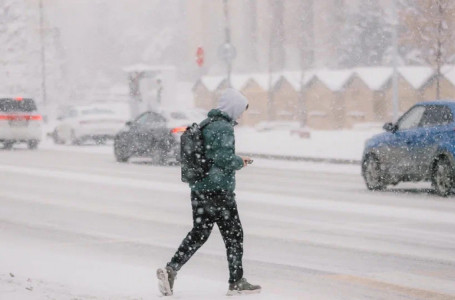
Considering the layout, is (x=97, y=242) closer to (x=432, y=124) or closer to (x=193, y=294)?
(x=193, y=294)

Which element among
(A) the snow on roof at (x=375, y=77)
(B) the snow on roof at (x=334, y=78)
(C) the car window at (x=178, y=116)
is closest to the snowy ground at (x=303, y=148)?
(C) the car window at (x=178, y=116)

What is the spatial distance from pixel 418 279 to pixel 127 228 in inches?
209

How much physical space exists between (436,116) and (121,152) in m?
12.5

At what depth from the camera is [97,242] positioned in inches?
524

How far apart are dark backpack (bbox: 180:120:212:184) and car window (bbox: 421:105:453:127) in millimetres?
10407

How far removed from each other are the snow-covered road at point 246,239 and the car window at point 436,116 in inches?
46.2

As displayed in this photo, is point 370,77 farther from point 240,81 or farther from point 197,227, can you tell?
point 197,227

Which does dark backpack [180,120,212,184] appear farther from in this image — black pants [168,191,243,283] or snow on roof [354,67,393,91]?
snow on roof [354,67,393,91]

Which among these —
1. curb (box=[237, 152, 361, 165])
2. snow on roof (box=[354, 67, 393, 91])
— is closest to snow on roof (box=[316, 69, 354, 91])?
snow on roof (box=[354, 67, 393, 91])

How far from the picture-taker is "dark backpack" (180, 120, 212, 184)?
8.92 meters

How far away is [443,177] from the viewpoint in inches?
735

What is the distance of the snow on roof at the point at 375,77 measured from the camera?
2443 inches

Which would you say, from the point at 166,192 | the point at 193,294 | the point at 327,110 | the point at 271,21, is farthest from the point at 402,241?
the point at 271,21

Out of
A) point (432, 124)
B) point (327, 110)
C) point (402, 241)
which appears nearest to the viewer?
point (402, 241)
